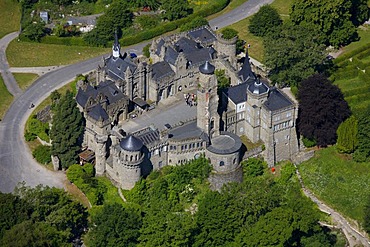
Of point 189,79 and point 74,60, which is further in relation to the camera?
point 74,60

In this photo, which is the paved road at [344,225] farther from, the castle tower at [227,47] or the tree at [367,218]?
the castle tower at [227,47]

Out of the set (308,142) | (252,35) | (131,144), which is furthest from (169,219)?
(252,35)

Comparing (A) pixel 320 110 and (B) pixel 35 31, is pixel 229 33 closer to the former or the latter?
(A) pixel 320 110

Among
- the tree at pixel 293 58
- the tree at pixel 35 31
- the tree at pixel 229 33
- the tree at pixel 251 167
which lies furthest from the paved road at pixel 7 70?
the tree at pixel 251 167

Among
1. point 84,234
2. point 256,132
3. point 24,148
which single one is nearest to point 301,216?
point 256,132


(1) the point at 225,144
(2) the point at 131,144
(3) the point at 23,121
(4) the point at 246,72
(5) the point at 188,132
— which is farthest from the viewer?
(3) the point at 23,121

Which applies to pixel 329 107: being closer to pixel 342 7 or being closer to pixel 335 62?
pixel 335 62

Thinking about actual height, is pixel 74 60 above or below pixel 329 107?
below
